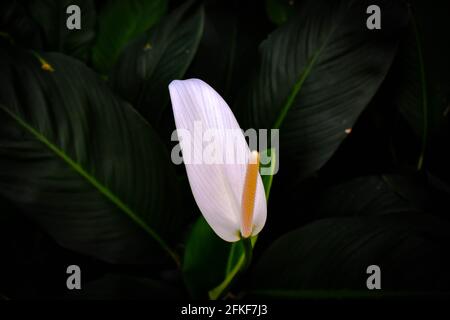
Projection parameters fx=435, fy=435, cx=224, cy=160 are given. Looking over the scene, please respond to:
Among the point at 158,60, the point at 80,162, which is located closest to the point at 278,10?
the point at 158,60

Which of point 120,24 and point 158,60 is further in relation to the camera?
point 120,24

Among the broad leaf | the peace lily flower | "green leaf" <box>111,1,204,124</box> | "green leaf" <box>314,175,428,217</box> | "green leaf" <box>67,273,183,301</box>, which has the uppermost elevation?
"green leaf" <box>111,1,204,124</box>

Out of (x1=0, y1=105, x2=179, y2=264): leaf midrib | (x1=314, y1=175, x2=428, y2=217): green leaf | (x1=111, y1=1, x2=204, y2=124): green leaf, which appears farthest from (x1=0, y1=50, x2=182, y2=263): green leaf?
(x1=314, y1=175, x2=428, y2=217): green leaf

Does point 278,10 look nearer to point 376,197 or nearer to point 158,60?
point 158,60

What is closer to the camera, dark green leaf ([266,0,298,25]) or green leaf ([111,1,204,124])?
green leaf ([111,1,204,124])

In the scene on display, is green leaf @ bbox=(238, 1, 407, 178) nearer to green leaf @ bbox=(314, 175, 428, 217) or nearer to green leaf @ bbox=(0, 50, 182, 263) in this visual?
green leaf @ bbox=(314, 175, 428, 217)
